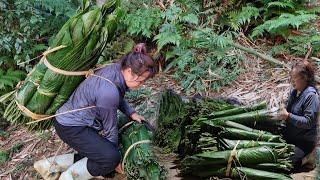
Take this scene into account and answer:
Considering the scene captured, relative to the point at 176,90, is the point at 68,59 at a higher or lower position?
higher

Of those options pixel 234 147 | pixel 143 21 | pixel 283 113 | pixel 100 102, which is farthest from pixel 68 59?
pixel 143 21

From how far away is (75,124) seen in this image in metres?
3.06

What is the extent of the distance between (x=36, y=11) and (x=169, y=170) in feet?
10.4

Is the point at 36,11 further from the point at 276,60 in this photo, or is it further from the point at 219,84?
the point at 276,60

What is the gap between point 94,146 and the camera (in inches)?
120

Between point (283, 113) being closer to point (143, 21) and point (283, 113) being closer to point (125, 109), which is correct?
point (125, 109)

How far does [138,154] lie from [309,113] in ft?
4.74

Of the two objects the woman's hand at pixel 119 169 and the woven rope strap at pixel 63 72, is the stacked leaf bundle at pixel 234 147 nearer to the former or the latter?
the woman's hand at pixel 119 169

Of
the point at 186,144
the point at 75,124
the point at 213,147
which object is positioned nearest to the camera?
the point at 213,147

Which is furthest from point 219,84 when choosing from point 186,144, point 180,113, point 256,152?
point 256,152

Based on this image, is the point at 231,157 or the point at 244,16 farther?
the point at 244,16

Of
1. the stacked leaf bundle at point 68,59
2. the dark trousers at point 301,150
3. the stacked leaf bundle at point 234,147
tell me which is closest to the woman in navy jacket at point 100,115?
the stacked leaf bundle at point 68,59

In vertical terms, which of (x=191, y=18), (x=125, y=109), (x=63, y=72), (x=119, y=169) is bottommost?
(x=119, y=169)

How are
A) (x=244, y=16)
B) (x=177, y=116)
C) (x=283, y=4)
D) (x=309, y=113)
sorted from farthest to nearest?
(x=244, y=16)
(x=283, y=4)
(x=177, y=116)
(x=309, y=113)
